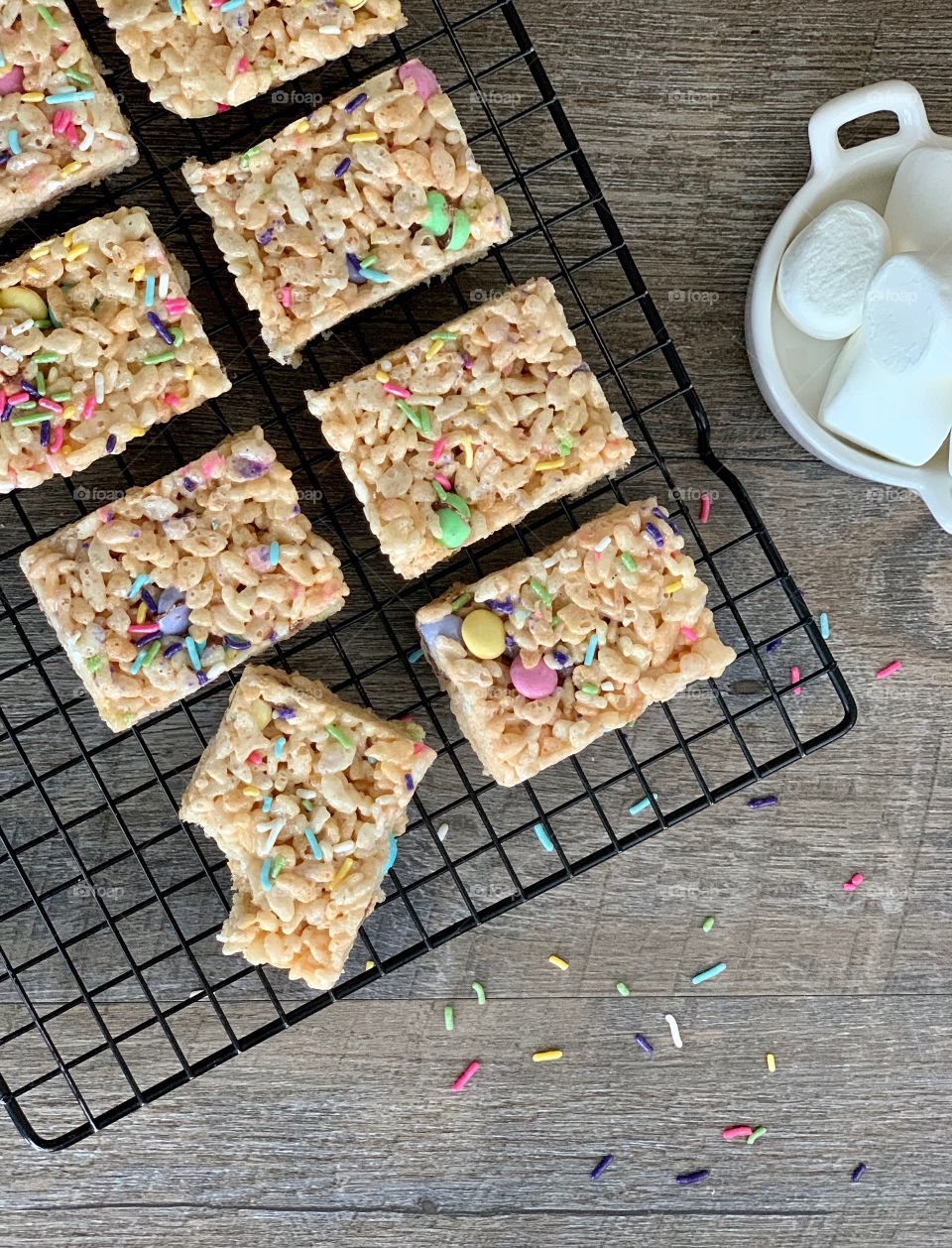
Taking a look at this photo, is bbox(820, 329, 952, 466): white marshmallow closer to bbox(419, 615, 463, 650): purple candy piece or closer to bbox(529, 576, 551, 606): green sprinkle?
bbox(529, 576, 551, 606): green sprinkle

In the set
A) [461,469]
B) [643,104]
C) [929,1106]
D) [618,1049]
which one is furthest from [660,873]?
[643,104]

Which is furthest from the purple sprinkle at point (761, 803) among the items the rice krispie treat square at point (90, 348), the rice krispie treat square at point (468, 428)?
the rice krispie treat square at point (90, 348)

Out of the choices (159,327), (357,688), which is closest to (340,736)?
(357,688)

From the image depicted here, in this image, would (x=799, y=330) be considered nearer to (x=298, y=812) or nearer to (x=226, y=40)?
(x=226, y=40)

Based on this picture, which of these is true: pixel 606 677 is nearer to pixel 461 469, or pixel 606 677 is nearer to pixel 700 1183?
pixel 461 469

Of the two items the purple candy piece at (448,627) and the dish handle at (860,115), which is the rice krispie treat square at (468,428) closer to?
the purple candy piece at (448,627)

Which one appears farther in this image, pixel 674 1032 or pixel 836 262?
pixel 674 1032
